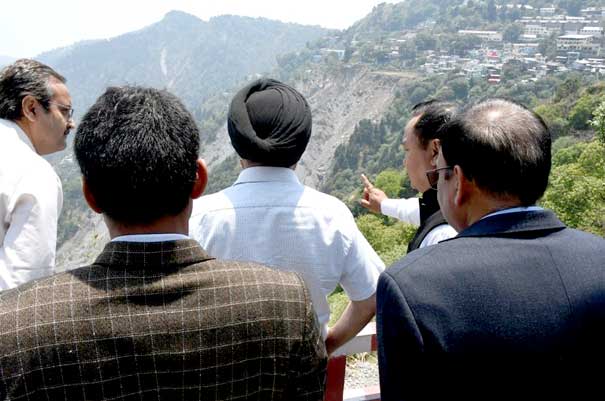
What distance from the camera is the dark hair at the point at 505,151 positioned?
4.87 ft

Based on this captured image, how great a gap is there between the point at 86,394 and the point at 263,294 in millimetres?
430

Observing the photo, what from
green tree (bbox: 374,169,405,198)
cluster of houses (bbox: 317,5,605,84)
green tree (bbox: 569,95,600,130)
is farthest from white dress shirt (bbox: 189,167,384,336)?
cluster of houses (bbox: 317,5,605,84)

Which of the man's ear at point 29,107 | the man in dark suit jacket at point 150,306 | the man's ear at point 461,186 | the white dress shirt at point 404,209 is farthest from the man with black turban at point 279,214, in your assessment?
the man's ear at point 29,107

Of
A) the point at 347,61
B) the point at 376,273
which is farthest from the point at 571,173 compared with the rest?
the point at 347,61

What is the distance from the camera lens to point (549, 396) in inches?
53.6

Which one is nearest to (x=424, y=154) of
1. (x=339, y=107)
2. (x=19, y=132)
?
(x=19, y=132)

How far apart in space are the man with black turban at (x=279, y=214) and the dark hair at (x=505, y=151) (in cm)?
61

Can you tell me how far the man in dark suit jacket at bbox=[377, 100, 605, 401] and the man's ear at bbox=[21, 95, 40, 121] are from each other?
2.05 metres

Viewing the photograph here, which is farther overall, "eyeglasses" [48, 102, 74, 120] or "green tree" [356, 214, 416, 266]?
"green tree" [356, 214, 416, 266]

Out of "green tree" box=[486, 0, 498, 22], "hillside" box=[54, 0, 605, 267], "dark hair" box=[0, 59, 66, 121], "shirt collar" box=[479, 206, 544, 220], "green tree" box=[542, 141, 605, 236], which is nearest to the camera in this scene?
"shirt collar" box=[479, 206, 544, 220]

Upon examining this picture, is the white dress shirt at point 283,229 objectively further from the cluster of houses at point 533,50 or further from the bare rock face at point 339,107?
the cluster of houses at point 533,50

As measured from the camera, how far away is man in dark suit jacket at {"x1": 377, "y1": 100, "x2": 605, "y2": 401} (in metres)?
1.32

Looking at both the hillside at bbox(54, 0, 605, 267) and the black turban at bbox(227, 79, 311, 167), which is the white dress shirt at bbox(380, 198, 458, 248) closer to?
the black turban at bbox(227, 79, 311, 167)

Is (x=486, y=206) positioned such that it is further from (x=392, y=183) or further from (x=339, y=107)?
(x=339, y=107)
